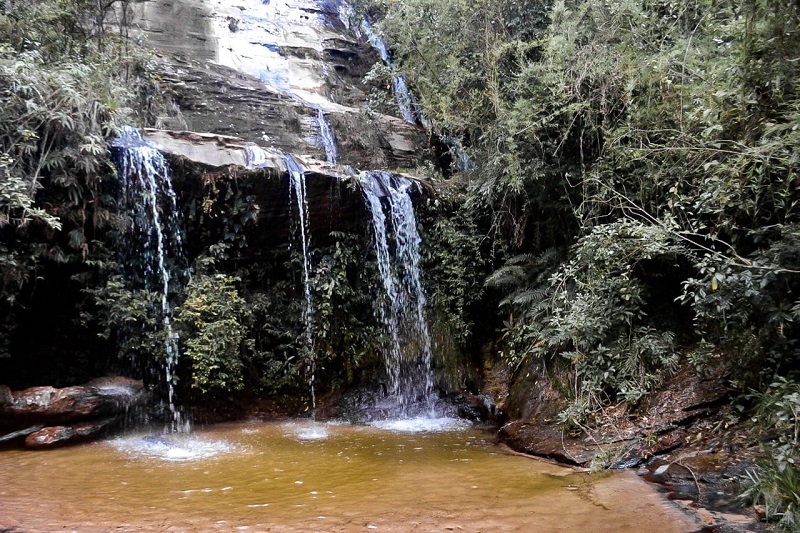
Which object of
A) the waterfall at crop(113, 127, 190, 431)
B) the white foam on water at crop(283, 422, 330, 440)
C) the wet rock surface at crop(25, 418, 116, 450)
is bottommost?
the white foam on water at crop(283, 422, 330, 440)

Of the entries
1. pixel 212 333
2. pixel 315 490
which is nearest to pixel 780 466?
pixel 315 490

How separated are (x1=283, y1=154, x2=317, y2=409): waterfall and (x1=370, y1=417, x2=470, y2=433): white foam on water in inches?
57.5

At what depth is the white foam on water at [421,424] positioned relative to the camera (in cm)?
741

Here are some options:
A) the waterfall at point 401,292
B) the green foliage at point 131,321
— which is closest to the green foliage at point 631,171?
the waterfall at point 401,292

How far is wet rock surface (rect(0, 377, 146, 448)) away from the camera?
6156mm

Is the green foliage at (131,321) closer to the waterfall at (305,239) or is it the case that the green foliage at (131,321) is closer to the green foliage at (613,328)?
the waterfall at (305,239)

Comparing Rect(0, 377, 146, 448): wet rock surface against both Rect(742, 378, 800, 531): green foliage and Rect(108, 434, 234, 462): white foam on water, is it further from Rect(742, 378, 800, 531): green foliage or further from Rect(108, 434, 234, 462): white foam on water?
Rect(742, 378, 800, 531): green foliage

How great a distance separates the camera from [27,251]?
6.96m

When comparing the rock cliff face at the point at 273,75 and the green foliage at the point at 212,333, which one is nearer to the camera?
the green foliage at the point at 212,333

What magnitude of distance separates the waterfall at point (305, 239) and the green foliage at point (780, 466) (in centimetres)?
637

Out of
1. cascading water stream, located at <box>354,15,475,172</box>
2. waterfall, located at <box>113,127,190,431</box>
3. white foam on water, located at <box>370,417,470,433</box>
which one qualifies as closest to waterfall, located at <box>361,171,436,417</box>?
white foam on water, located at <box>370,417,470,433</box>

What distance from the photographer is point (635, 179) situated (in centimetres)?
699

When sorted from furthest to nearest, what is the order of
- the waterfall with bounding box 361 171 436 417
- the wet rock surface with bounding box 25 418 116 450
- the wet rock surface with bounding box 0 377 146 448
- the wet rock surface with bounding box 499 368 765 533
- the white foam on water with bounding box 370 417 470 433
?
the waterfall with bounding box 361 171 436 417 → the white foam on water with bounding box 370 417 470 433 → the wet rock surface with bounding box 0 377 146 448 → the wet rock surface with bounding box 25 418 116 450 → the wet rock surface with bounding box 499 368 765 533

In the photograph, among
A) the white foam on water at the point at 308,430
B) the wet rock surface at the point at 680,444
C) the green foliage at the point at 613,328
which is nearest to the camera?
the wet rock surface at the point at 680,444
